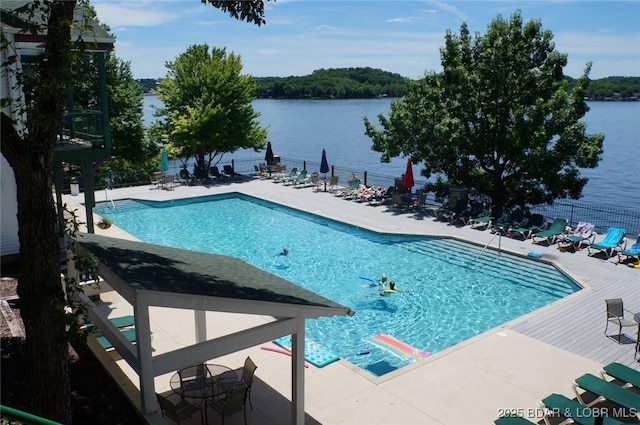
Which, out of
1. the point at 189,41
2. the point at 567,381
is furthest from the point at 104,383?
the point at 189,41

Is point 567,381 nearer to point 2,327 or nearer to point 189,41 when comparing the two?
point 2,327

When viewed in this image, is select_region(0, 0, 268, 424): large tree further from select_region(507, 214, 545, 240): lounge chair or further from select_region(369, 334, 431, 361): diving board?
select_region(507, 214, 545, 240): lounge chair

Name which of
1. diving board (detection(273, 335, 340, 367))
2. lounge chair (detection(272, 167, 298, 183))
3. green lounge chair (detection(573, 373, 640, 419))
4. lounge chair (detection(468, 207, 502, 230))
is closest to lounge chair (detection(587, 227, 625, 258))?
lounge chair (detection(468, 207, 502, 230))

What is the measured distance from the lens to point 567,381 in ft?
31.1

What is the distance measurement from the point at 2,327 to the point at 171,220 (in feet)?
44.4

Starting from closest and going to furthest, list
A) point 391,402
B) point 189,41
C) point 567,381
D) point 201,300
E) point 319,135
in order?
1. point 201,300
2. point 391,402
3. point 567,381
4. point 189,41
5. point 319,135

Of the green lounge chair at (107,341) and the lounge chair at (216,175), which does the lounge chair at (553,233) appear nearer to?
the green lounge chair at (107,341)

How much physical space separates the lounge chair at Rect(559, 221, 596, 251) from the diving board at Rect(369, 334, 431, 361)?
8.85 metres

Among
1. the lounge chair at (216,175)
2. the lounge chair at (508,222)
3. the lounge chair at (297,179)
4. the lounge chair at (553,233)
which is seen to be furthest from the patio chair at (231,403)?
the lounge chair at (216,175)

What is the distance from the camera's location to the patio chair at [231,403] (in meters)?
7.60

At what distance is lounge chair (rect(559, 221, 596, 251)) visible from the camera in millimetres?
17848

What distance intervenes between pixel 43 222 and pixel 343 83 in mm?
112926

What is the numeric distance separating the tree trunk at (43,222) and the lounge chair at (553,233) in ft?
53.7

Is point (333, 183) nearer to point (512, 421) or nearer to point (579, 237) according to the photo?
point (579, 237)
